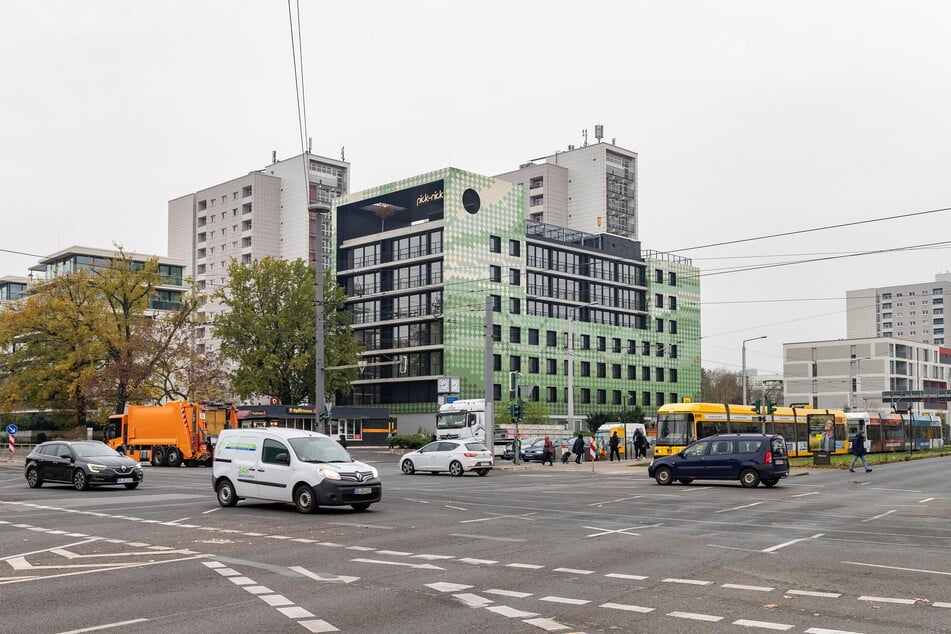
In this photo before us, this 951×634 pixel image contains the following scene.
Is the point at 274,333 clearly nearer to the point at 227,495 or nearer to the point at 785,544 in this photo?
the point at 227,495

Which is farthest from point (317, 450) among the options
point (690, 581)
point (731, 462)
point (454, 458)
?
point (454, 458)

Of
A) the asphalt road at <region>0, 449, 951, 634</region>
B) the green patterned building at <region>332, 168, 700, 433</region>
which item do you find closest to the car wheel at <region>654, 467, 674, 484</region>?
the asphalt road at <region>0, 449, 951, 634</region>

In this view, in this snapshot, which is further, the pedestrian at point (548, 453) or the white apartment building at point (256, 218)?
the white apartment building at point (256, 218)

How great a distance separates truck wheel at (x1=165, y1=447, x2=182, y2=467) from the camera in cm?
4803

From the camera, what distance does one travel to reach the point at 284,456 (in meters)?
20.3

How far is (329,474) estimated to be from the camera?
64.8 feet

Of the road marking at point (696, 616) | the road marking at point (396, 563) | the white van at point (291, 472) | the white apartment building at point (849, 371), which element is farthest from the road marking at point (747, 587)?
the white apartment building at point (849, 371)

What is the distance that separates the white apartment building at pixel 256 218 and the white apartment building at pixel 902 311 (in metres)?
105

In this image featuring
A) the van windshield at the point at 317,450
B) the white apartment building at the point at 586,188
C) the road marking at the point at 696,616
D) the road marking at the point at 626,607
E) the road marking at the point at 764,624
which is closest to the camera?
the road marking at the point at 764,624

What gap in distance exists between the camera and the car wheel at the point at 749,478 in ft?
96.5

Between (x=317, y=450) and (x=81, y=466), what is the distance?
11.3m

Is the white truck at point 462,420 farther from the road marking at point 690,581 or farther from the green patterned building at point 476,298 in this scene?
the road marking at point 690,581

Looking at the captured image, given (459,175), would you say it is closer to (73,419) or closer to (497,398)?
(497,398)

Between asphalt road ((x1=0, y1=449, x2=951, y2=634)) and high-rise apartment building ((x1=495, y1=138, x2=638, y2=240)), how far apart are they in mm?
88416
